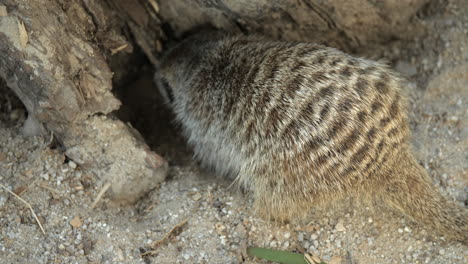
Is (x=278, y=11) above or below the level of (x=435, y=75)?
above

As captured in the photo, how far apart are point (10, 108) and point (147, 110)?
0.83 m

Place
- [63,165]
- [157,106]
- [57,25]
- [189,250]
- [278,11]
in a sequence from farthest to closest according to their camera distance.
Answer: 1. [157,106]
2. [278,11]
3. [63,165]
4. [189,250]
5. [57,25]

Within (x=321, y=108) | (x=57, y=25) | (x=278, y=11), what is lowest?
(x=321, y=108)

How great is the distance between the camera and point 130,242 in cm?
198

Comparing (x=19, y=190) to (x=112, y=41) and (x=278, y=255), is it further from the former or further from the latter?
(x=278, y=255)

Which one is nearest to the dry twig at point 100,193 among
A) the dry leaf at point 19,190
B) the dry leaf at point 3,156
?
the dry leaf at point 19,190

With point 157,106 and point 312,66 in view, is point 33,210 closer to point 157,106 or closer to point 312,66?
point 157,106

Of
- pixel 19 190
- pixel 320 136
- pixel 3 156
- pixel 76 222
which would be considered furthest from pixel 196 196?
pixel 3 156

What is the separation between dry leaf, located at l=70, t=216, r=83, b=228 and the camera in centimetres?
198

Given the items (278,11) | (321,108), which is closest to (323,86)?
(321,108)

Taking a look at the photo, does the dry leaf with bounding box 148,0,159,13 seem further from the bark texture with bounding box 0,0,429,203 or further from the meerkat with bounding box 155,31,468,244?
the meerkat with bounding box 155,31,468,244

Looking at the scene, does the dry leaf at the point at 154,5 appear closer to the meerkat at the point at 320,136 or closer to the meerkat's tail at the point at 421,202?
the meerkat at the point at 320,136

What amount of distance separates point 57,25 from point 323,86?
1114 millimetres

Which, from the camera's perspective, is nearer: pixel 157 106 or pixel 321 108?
pixel 321 108
